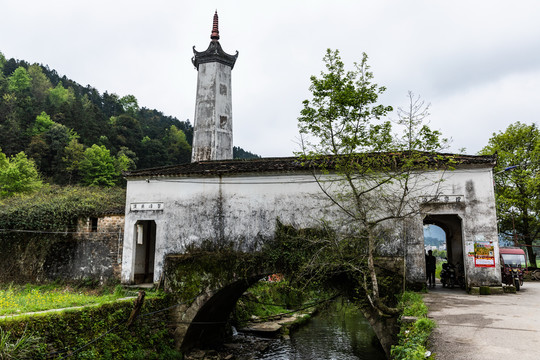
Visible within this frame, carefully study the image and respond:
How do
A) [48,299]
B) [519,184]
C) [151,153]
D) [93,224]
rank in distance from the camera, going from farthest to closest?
[151,153] < [519,184] < [93,224] < [48,299]

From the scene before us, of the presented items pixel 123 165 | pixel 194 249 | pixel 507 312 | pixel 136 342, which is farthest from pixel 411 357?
pixel 123 165

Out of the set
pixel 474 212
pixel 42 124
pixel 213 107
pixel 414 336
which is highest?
pixel 42 124

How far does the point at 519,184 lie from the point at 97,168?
124ft

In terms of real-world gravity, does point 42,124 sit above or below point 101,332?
above

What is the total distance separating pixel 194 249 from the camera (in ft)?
47.6

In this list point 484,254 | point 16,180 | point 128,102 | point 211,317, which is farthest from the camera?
point 128,102

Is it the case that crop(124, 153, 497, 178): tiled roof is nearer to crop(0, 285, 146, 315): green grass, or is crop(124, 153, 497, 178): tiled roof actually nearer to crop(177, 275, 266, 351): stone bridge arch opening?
crop(177, 275, 266, 351): stone bridge arch opening

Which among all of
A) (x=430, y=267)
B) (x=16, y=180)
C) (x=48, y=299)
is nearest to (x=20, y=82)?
(x=16, y=180)

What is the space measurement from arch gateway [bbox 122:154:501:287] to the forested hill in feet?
95.9

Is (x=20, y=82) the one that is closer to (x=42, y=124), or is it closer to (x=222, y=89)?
(x=42, y=124)

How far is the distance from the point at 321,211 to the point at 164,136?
46177mm

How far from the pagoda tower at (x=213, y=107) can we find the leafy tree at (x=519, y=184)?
1707 centimetres

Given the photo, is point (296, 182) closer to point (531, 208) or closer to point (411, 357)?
point (411, 357)

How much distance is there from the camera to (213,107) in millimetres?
21406
